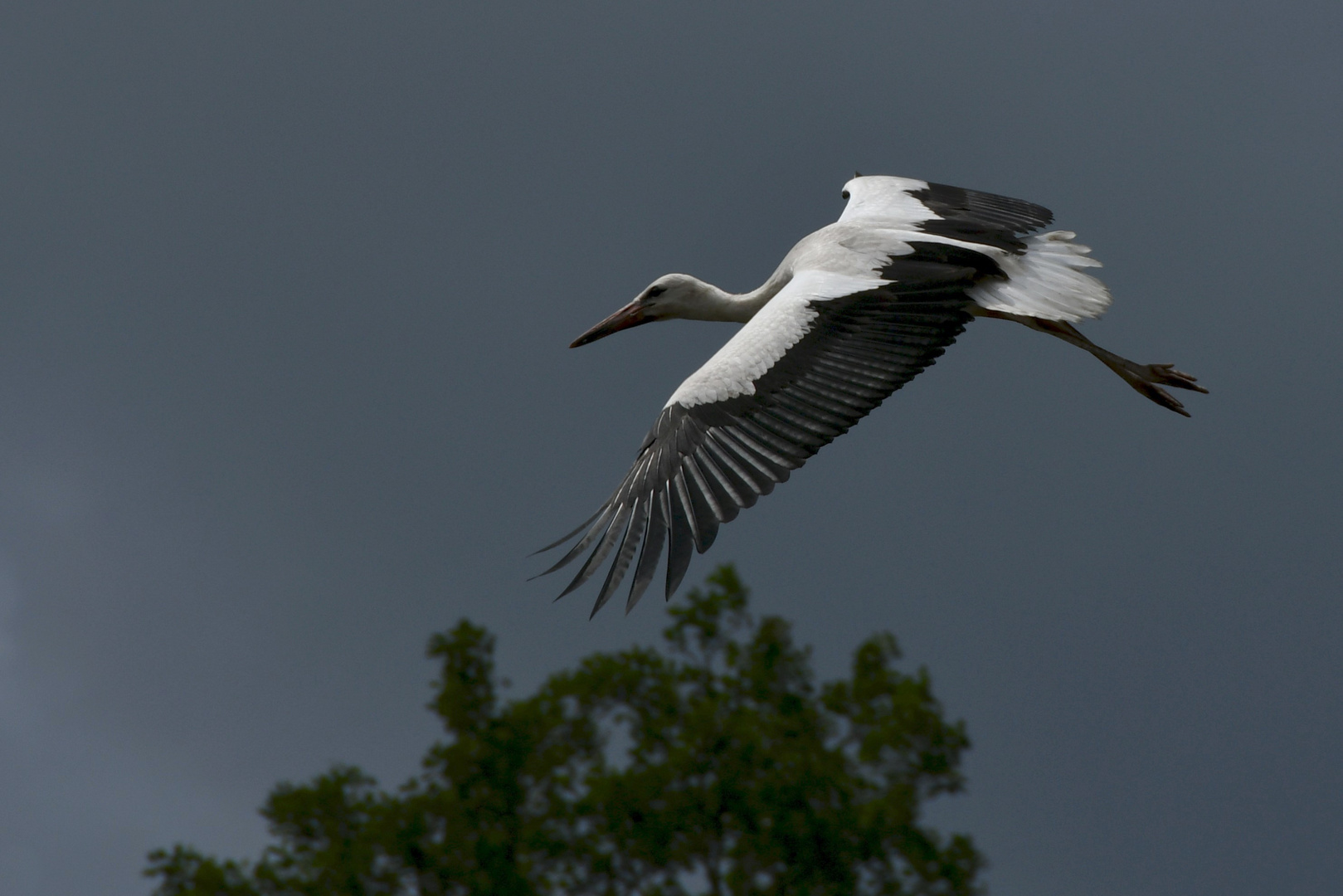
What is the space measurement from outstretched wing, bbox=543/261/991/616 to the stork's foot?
168 centimetres

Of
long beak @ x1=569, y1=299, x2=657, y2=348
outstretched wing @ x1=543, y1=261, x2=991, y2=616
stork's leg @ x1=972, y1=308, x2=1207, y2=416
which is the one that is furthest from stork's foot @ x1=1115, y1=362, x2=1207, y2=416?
long beak @ x1=569, y1=299, x2=657, y2=348

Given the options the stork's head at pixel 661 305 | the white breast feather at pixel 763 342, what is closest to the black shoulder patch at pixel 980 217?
the white breast feather at pixel 763 342

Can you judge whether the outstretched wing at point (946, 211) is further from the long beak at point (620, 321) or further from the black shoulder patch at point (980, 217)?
the long beak at point (620, 321)

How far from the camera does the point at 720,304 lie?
989cm

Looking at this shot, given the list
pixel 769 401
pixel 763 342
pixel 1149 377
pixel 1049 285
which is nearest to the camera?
pixel 769 401

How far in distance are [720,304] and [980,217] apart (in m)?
1.70

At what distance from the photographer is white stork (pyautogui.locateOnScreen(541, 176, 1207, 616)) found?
7.05 m

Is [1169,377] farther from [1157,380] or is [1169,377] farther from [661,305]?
[661,305]

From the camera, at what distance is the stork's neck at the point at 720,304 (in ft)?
31.9

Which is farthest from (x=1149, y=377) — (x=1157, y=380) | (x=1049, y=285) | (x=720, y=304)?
(x=720, y=304)

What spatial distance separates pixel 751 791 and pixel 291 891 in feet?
13.9

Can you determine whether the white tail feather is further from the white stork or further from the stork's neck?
the stork's neck

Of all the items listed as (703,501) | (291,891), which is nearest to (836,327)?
(703,501)

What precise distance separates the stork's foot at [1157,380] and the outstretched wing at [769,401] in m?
1.68
